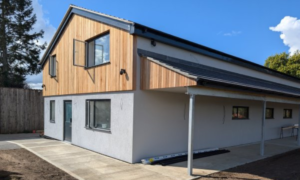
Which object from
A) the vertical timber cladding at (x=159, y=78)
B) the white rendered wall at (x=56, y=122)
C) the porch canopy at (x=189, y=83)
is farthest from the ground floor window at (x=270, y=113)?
the white rendered wall at (x=56, y=122)

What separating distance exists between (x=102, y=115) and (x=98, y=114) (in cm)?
28

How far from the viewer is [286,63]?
27766 millimetres

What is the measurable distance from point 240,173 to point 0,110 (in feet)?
44.0

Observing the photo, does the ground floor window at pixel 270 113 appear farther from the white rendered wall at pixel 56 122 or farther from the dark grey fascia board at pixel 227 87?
the white rendered wall at pixel 56 122

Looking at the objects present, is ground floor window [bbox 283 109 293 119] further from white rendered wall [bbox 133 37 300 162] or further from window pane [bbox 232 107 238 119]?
window pane [bbox 232 107 238 119]

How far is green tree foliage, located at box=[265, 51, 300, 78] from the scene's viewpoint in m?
26.2

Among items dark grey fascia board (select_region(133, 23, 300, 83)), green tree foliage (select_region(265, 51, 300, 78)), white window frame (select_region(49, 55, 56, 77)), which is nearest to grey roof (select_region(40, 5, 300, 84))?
dark grey fascia board (select_region(133, 23, 300, 83))

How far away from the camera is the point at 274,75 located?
14.3m

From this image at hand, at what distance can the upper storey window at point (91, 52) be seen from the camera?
8.16 meters

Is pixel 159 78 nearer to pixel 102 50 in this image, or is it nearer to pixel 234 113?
pixel 102 50

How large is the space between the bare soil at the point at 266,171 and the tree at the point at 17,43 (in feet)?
65.2

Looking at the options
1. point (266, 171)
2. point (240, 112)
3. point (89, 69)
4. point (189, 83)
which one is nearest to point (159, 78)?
point (189, 83)

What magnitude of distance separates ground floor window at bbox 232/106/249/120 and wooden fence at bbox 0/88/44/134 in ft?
39.4

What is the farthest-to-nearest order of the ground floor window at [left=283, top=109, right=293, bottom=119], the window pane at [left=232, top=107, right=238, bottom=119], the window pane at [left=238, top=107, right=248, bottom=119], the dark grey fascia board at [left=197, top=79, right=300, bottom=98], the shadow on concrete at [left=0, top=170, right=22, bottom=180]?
the ground floor window at [left=283, top=109, right=293, bottom=119], the window pane at [left=238, top=107, right=248, bottom=119], the window pane at [left=232, top=107, right=238, bottom=119], the dark grey fascia board at [left=197, top=79, right=300, bottom=98], the shadow on concrete at [left=0, top=170, right=22, bottom=180]
